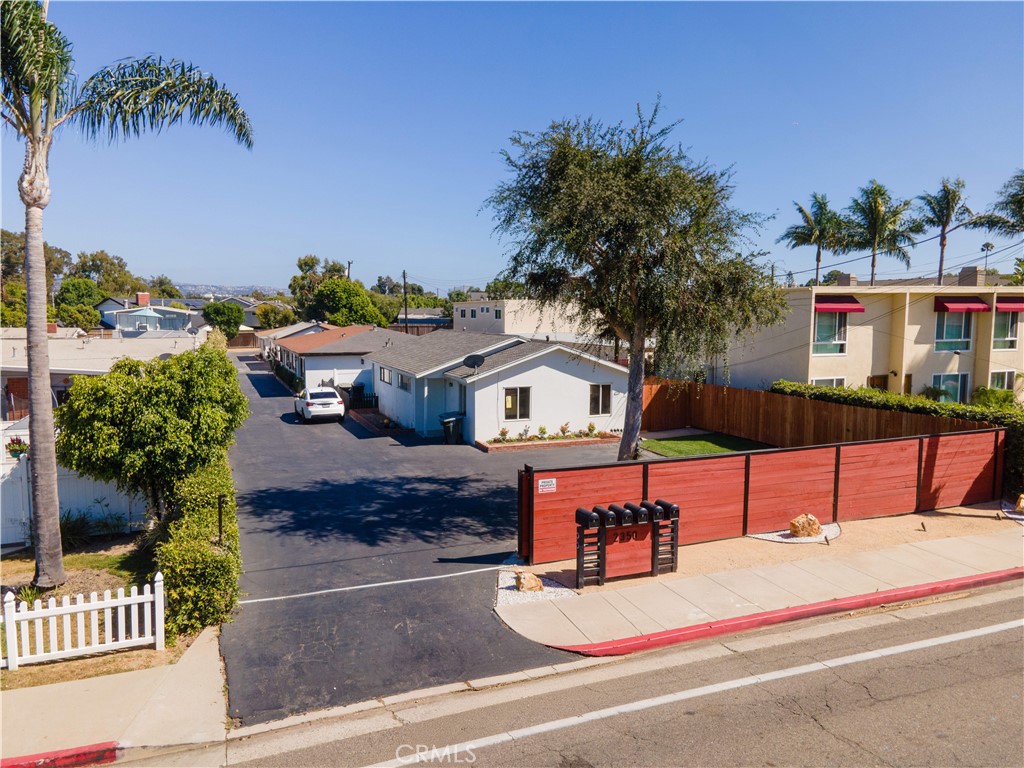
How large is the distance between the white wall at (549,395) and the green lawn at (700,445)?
2.32m

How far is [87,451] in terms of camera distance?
12.9 metres

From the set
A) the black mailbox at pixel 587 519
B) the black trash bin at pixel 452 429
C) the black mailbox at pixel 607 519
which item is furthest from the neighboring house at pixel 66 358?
the black mailbox at pixel 607 519

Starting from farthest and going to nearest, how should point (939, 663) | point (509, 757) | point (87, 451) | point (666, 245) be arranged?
point (666, 245) → point (87, 451) → point (939, 663) → point (509, 757)

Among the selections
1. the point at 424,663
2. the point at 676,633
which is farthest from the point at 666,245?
the point at 424,663

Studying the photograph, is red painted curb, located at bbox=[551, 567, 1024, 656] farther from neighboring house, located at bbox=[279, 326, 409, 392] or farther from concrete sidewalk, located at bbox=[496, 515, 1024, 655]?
neighboring house, located at bbox=[279, 326, 409, 392]

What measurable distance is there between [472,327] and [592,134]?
3444 centimetres

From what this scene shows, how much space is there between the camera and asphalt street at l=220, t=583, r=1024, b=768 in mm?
6918

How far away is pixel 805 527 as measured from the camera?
14.2 metres

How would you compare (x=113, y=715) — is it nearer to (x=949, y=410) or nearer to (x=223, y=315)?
(x=949, y=410)

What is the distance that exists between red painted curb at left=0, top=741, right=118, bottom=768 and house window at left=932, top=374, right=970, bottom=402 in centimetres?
3387

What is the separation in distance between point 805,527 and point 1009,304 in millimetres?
25996

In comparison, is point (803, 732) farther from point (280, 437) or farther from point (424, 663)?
point (280, 437)

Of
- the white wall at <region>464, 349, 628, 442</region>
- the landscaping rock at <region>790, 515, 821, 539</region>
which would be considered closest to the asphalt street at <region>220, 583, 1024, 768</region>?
the landscaping rock at <region>790, 515, 821, 539</region>

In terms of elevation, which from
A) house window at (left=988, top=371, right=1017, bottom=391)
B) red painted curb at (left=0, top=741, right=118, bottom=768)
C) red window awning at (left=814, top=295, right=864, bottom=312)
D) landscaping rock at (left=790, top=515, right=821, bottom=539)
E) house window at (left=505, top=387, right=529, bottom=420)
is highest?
red window awning at (left=814, top=295, right=864, bottom=312)
